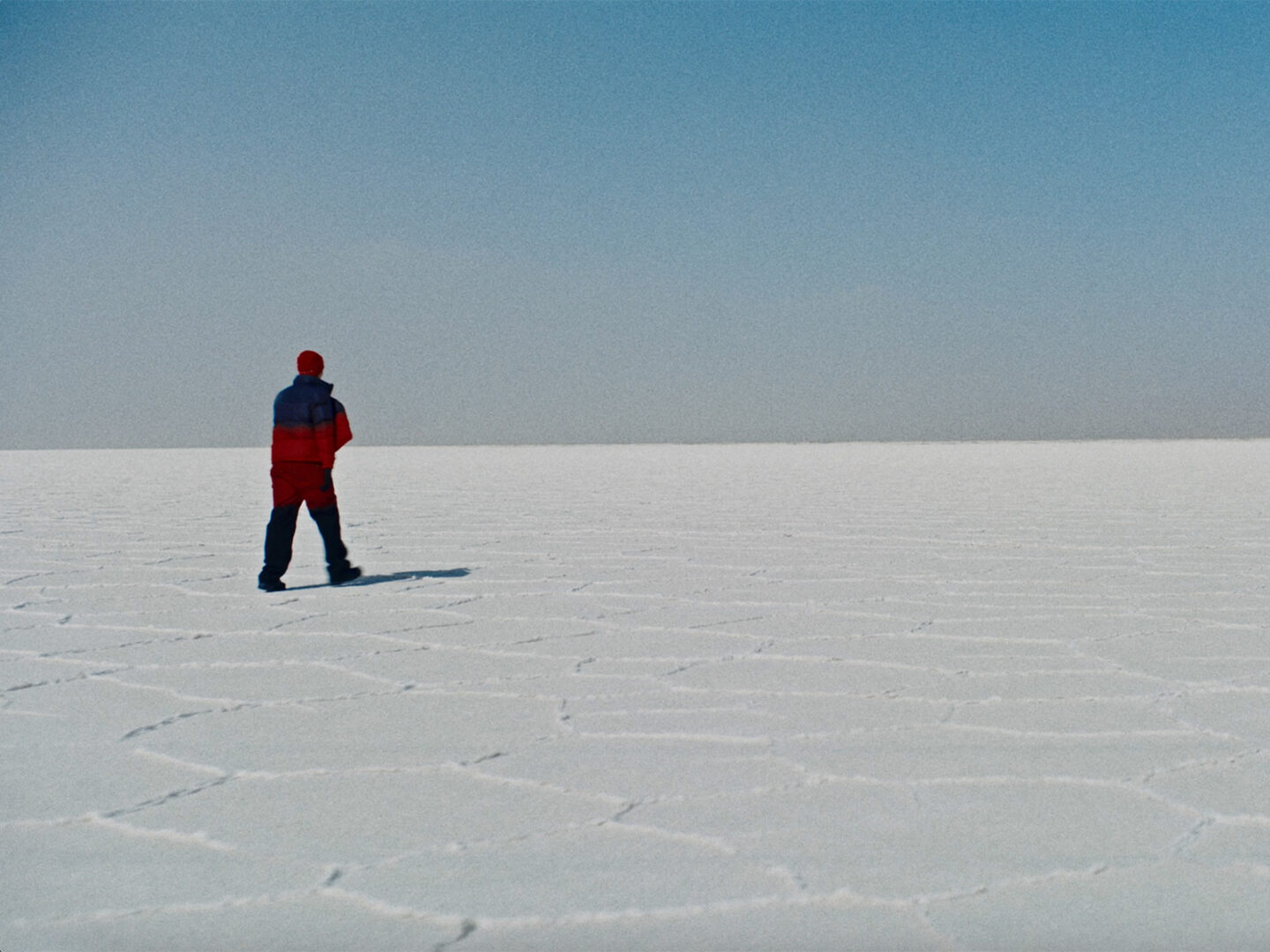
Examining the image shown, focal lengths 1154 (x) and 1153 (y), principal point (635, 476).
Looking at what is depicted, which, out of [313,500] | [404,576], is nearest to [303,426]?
[313,500]

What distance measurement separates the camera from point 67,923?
112 cm

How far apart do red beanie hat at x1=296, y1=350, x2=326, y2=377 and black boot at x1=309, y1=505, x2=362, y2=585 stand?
43 cm

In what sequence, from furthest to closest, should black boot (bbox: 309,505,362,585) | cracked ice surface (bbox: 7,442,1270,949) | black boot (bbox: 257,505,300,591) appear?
1. black boot (bbox: 309,505,362,585)
2. black boot (bbox: 257,505,300,591)
3. cracked ice surface (bbox: 7,442,1270,949)

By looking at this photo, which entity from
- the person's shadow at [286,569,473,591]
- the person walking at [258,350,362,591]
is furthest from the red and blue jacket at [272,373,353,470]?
the person's shadow at [286,569,473,591]

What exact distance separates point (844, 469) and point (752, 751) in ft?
37.1

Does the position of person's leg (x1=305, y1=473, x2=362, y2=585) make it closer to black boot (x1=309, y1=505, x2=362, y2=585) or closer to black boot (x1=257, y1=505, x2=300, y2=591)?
black boot (x1=309, y1=505, x2=362, y2=585)

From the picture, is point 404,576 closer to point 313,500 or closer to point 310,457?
point 313,500

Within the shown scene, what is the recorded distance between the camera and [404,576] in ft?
12.0

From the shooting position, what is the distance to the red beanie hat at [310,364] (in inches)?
143

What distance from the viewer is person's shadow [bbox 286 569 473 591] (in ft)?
11.4

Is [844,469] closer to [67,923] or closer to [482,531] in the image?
[482,531]

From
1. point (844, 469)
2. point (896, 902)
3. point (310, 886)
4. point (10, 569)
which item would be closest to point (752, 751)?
point (896, 902)

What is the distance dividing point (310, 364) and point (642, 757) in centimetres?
236

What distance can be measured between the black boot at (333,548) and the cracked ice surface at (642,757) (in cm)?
10
